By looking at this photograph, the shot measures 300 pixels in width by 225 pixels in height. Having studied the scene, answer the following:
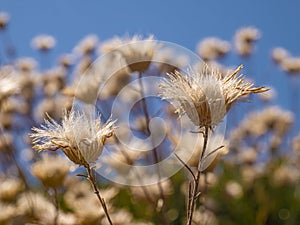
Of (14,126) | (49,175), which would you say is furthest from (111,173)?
(14,126)

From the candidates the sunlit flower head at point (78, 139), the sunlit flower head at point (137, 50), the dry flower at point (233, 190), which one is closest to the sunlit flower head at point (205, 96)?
the sunlit flower head at point (78, 139)

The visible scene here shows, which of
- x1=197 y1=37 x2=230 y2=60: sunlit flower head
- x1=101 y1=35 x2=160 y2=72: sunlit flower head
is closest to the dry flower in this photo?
x1=197 y1=37 x2=230 y2=60: sunlit flower head

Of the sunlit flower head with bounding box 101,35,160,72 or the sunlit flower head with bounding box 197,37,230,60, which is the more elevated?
the sunlit flower head with bounding box 197,37,230,60

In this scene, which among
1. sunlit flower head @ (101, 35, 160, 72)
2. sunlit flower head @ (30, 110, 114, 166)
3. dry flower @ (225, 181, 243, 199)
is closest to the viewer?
sunlit flower head @ (30, 110, 114, 166)

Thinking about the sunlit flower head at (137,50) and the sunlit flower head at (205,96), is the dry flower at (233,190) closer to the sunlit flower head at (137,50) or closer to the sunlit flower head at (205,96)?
the sunlit flower head at (137,50)

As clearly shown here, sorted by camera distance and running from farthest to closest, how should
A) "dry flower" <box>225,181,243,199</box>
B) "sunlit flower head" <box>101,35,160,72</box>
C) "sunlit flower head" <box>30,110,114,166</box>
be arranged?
1. "dry flower" <box>225,181,243,199</box>
2. "sunlit flower head" <box>101,35,160,72</box>
3. "sunlit flower head" <box>30,110,114,166</box>

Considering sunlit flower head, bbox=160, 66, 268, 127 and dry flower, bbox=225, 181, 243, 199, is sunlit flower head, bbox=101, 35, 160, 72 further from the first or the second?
dry flower, bbox=225, 181, 243, 199
